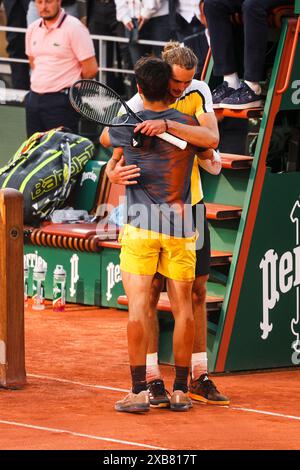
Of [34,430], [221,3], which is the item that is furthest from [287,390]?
[221,3]

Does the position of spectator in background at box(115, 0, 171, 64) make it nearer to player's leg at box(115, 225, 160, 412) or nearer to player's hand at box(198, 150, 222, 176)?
player's hand at box(198, 150, 222, 176)

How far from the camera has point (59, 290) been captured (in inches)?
489

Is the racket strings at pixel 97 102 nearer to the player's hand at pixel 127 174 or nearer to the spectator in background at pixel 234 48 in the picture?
the player's hand at pixel 127 174

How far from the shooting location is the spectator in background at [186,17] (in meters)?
13.7

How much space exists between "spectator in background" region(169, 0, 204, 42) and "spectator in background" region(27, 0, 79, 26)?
1852mm

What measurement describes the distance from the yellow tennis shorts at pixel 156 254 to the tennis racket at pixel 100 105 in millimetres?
565

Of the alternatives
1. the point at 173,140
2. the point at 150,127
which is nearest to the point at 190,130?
the point at 173,140

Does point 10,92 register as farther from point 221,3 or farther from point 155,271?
point 155,271

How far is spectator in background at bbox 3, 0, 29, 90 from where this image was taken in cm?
1631

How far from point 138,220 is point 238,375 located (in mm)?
1802

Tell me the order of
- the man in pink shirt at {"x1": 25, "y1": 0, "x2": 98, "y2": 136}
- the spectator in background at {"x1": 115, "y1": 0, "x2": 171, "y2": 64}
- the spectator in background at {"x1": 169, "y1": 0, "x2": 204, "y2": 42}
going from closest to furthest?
the spectator in background at {"x1": 169, "y1": 0, "x2": 204, "y2": 42} → the man in pink shirt at {"x1": 25, "y1": 0, "x2": 98, "y2": 136} → the spectator in background at {"x1": 115, "y1": 0, "x2": 171, "y2": 64}

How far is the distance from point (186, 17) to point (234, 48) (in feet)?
12.3

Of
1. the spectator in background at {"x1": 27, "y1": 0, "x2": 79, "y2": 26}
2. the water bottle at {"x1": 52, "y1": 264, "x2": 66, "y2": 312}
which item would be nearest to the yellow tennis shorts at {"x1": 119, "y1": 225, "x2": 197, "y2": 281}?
the water bottle at {"x1": 52, "y1": 264, "x2": 66, "y2": 312}

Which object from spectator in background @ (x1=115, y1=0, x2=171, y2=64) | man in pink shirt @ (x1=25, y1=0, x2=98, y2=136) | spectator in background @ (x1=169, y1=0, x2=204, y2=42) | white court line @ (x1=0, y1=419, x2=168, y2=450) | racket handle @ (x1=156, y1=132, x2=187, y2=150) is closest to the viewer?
white court line @ (x1=0, y1=419, x2=168, y2=450)
